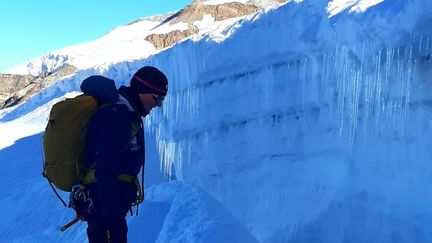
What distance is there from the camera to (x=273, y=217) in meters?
6.66

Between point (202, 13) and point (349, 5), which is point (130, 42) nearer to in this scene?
point (202, 13)

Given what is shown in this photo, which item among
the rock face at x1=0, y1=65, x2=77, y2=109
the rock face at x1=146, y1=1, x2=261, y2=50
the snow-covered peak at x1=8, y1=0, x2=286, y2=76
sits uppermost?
the rock face at x1=146, y1=1, x2=261, y2=50

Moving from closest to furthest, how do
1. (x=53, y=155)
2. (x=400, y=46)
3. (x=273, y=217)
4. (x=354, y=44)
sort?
(x=53, y=155), (x=400, y=46), (x=354, y=44), (x=273, y=217)

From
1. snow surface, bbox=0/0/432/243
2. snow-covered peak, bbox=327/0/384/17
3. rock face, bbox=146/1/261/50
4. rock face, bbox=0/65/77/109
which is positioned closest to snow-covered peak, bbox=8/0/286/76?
rock face, bbox=146/1/261/50

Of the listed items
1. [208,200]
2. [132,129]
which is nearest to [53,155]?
[132,129]

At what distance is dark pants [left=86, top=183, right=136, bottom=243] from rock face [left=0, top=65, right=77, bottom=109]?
2437 cm

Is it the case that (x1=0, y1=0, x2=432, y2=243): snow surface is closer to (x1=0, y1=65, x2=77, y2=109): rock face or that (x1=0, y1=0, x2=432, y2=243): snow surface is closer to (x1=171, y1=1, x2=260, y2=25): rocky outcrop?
(x1=0, y1=65, x2=77, y2=109): rock face

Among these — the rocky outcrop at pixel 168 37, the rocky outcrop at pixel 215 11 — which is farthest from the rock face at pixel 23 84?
the rocky outcrop at pixel 215 11

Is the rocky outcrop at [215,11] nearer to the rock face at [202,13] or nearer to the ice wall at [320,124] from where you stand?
the rock face at [202,13]

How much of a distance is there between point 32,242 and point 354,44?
14.5 ft

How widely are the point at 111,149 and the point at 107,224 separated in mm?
291

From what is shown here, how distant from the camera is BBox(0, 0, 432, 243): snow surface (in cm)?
533

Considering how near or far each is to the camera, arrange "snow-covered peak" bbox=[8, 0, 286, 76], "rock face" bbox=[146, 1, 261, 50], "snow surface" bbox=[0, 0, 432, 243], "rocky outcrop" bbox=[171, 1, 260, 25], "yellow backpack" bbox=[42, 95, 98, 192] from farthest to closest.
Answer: "rocky outcrop" bbox=[171, 1, 260, 25] → "rock face" bbox=[146, 1, 261, 50] → "snow-covered peak" bbox=[8, 0, 286, 76] → "snow surface" bbox=[0, 0, 432, 243] → "yellow backpack" bbox=[42, 95, 98, 192]

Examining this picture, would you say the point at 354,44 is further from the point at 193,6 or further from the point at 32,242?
the point at 193,6
